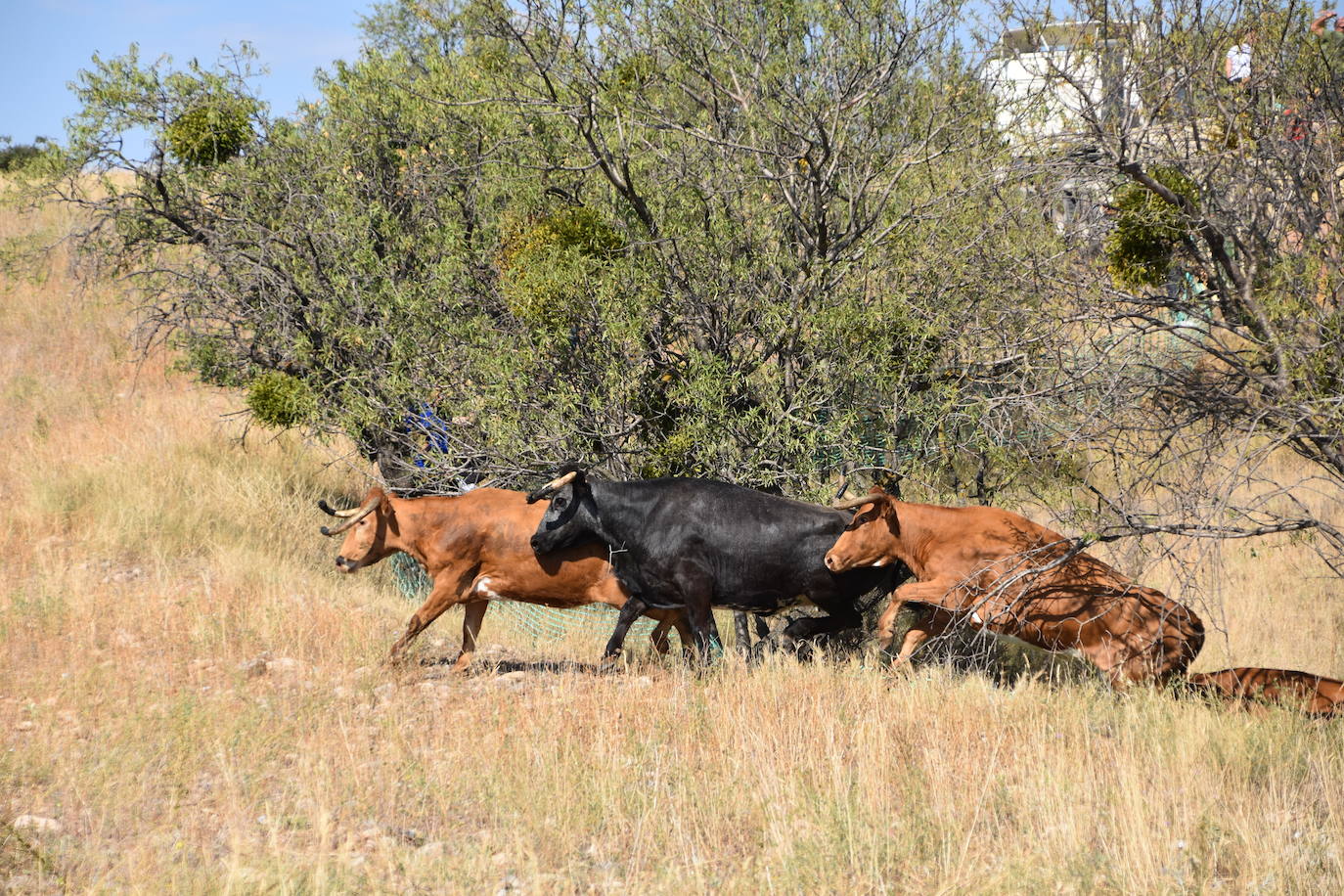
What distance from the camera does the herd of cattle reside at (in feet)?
29.2

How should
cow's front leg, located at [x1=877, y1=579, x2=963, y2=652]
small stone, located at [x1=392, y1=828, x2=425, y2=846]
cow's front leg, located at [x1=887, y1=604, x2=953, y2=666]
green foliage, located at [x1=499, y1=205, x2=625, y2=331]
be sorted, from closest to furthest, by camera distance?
1. small stone, located at [x1=392, y1=828, x2=425, y2=846]
2. cow's front leg, located at [x1=877, y1=579, x2=963, y2=652]
3. cow's front leg, located at [x1=887, y1=604, x2=953, y2=666]
4. green foliage, located at [x1=499, y1=205, x2=625, y2=331]

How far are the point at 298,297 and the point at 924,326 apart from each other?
7.01m

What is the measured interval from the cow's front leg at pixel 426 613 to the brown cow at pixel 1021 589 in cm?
291

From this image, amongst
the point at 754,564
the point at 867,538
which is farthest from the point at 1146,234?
the point at 754,564

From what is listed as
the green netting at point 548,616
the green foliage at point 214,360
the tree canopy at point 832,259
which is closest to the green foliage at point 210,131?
the tree canopy at point 832,259

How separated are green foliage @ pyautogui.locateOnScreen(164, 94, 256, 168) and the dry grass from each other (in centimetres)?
495

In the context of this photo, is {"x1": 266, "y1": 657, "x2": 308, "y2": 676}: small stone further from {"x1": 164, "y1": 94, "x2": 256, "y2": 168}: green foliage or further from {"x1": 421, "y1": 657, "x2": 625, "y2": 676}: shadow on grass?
{"x1": 164, "y1": 94, "x2": 256, "y2": 168}: green foliage

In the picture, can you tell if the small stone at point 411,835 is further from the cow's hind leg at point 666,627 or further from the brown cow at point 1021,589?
the cow's hind leg at point 666,627

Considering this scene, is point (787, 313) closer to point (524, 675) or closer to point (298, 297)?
point (524, 675)

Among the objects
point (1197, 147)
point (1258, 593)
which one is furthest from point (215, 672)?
point (1258, 593)

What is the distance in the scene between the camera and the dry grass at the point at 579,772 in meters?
5.65

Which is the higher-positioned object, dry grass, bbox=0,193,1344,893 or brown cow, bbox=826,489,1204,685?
brown cow, bbox=826,489,1204,685

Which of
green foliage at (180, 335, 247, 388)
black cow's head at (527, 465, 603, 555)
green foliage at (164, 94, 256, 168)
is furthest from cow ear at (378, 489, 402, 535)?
green foliage at (164, 94, 256, 168)

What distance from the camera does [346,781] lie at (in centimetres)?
686
